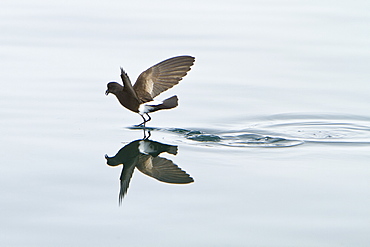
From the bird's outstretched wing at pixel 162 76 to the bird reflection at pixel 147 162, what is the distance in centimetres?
96

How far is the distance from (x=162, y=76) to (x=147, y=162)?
6.00ft

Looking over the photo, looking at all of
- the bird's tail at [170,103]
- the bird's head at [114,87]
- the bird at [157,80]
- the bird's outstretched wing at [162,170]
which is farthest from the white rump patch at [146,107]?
the bird's outstretched wing at [162,170]

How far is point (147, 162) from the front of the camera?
627 cm

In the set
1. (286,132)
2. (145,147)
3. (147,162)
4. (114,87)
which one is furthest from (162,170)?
(286,132)

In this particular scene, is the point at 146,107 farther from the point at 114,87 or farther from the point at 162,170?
the point at 162,170

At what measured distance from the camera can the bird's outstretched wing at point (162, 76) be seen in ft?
25.6

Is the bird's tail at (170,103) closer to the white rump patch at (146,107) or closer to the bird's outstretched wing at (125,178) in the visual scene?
the white rump patch at (146,107)

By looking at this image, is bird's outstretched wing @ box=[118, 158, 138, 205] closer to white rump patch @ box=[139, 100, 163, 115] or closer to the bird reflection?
the bird reflection

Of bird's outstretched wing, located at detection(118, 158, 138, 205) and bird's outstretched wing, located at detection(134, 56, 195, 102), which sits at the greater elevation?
bird's outstretched wing, located at detection(134, 56, 195, 102)

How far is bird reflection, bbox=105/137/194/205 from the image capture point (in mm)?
5742

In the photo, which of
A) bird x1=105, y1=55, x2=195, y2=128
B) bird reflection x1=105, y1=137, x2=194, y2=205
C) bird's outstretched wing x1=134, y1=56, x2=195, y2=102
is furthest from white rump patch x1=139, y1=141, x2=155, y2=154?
bird's outstretched wing x1=134, y1=56, x2=195, y2=102

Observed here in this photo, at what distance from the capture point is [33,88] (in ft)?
28.3

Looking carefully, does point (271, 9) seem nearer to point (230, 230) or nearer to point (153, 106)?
point (153, 106)

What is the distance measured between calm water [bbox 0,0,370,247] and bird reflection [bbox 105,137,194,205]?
0.26 ft
